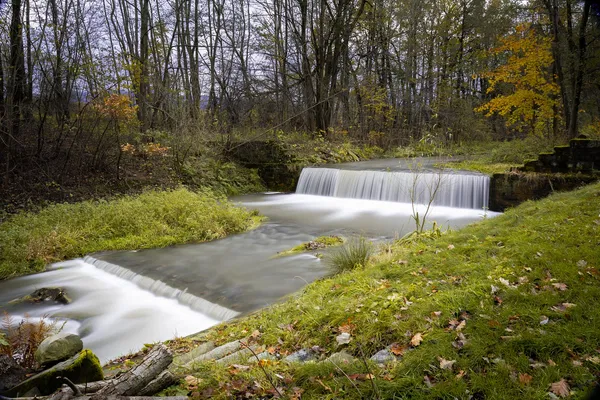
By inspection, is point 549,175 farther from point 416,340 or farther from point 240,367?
point 240,367

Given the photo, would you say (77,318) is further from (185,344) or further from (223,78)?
(223,78)

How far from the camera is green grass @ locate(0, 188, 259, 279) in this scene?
7363 millimetres

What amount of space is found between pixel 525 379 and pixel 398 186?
10381 millimetres

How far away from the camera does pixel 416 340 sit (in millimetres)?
3139

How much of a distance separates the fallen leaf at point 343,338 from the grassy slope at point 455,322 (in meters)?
0.05

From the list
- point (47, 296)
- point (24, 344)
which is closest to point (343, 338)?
point (24, 344)

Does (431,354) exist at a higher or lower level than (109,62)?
lower

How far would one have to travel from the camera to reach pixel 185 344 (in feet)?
13.9

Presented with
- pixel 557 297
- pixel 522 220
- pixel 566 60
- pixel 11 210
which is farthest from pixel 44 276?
pixel 566 60

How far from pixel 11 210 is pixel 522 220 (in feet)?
37.3

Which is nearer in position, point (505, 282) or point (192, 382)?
point (192, 382)

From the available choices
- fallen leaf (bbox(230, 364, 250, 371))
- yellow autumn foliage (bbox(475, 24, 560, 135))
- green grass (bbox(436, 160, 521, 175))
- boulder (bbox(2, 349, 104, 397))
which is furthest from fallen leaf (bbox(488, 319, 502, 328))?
yellow autumn foliage (bbox(475, 24, 560, 135))

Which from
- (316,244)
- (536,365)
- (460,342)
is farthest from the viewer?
(316,244)

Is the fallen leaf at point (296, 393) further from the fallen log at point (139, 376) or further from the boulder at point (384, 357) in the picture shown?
the fallen log at point (139, 376)
